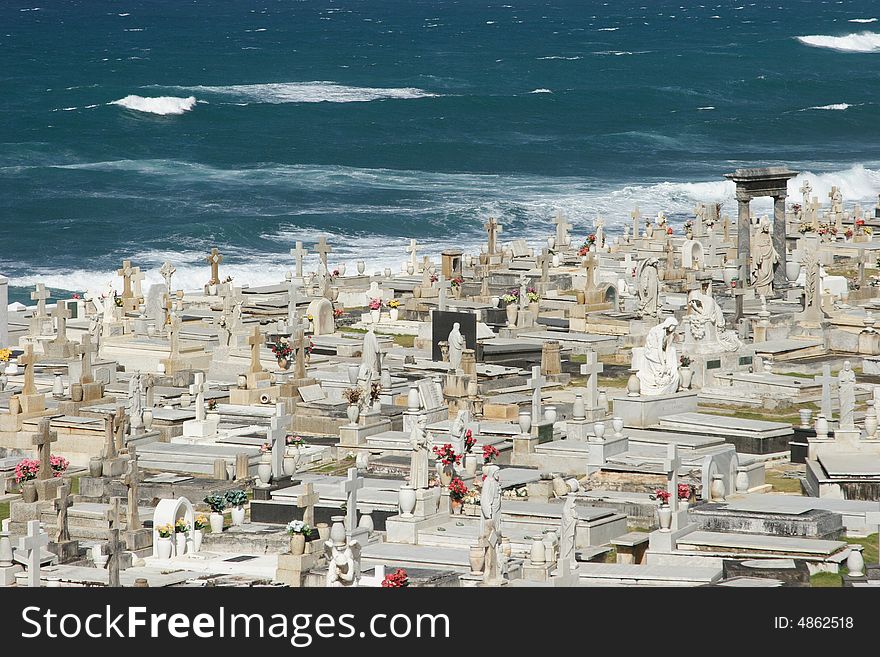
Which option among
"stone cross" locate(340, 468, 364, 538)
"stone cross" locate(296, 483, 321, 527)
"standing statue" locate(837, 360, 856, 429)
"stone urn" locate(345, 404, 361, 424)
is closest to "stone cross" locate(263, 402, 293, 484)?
"stone urn" locate(345, 404, 361, 424)

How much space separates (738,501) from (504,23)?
17424 cm

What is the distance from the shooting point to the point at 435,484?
2508 centimetres

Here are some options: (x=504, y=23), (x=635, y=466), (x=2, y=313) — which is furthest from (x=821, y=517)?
(x=504, y=23)

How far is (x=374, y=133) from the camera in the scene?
111 meters

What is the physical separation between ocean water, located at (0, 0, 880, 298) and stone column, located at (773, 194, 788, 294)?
17402 millimetres

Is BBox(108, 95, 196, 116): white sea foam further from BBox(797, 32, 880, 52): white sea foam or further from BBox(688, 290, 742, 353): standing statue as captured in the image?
BBox(688, 290, 742, 353): standing statue

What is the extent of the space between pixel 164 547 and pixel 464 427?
17.4 feet

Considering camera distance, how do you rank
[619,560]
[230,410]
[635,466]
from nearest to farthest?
[619,560] < [635,466] < [230,410]

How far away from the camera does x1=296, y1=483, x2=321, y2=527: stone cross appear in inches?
961

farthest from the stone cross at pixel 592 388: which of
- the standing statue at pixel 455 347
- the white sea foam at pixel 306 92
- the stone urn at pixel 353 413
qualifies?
the white sea foam at pixel 306 92

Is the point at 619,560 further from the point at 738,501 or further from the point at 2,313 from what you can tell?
the point at 2,313

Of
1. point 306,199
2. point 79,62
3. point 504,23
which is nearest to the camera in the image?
point 306,199

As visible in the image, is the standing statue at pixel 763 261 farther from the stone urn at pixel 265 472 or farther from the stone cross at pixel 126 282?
the stone urn at pixel 265 472

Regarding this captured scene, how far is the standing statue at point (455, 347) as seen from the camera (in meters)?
34.3
